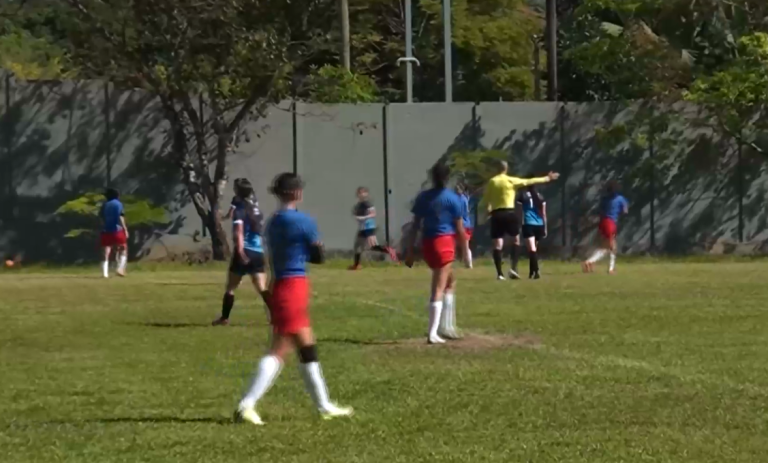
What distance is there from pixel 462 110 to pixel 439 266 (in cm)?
2364

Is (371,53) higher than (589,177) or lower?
higher

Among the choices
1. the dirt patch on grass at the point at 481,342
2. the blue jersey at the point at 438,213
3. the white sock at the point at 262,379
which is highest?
the blue jersey at the point at 438,213

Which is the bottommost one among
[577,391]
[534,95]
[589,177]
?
[577,391]

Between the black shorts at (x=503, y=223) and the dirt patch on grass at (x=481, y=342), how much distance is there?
1064 cm

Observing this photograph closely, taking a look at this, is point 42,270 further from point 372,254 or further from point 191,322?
point 191,322

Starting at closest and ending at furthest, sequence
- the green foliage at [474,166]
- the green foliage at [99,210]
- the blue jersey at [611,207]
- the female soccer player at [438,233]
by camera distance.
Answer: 1. the female soccer player at [438,233]
2. the blue jersey at [611,207]
3. the green foliage at [99,210]
4. the green foliage at [474,166]

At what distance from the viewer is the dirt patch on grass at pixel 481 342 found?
619 inches

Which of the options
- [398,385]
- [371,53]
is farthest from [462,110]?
[398,385]

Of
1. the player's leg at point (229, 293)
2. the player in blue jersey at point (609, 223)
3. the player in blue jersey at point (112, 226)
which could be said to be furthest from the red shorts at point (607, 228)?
the player's leg at point (229, 293)

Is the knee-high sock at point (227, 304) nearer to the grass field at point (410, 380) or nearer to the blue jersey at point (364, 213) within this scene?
the grass field at point (410, 380)

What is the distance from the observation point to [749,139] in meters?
Result: 39.8

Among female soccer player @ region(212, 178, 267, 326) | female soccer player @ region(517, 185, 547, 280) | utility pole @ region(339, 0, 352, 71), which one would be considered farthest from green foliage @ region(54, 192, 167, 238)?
female soccer player @ region(212, 178, 267, 326)

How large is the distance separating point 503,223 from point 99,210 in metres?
13.4

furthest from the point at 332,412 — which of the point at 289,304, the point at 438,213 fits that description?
the point at 438,213
